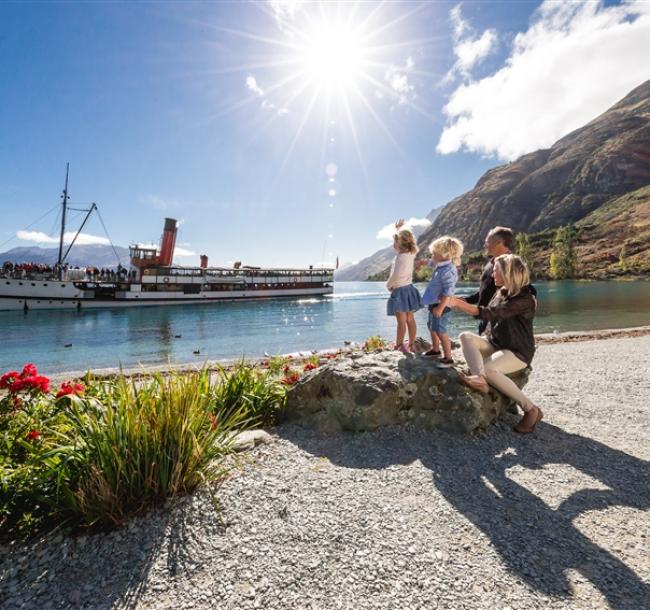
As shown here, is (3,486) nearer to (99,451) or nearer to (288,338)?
(99,451)

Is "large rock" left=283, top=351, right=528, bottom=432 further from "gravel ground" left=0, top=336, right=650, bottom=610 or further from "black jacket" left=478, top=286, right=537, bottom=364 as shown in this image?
"black jacket" left=478, top=286, right=537, bottom=364

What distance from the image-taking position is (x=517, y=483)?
353cm

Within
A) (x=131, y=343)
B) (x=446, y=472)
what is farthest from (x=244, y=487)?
(x=131, y=343)

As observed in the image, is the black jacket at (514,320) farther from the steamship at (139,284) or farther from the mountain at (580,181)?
the mountain at (580,181)

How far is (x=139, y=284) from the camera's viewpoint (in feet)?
171

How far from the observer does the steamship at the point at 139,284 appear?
45.4 meters

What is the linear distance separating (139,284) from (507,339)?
5749 centimetres

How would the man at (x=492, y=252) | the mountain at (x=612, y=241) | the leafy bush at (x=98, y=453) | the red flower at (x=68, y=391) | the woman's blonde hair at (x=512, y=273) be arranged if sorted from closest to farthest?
the leafy bush at (x=98, y=453)
the red flower at (x=68, y=391)
the woman's blonde hair at (x=512, y=273)
the man at (x=492, y=252)
the mountain at (x=612, y=241)

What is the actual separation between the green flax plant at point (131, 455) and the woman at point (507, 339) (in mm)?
3725

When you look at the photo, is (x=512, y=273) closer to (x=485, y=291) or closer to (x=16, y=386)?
(x=485, y=291)

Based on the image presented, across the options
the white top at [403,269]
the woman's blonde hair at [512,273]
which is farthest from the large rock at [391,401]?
the white top at [403,269]

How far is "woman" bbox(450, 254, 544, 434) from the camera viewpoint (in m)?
4.52

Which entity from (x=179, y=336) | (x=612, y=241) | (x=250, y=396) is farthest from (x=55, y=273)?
(x=612, y=241)

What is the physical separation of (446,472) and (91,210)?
6965 cm
